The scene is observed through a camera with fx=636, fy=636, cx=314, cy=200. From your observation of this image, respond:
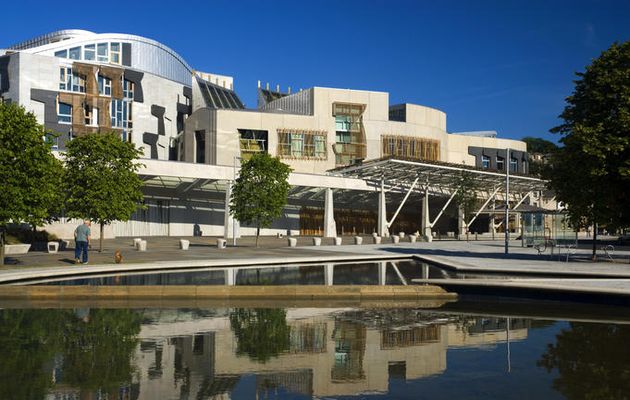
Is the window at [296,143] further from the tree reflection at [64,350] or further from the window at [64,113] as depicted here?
the tree reflection at [64,350]

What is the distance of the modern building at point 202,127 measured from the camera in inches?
2408

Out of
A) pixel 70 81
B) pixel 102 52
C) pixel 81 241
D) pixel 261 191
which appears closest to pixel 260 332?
pixel 81 241

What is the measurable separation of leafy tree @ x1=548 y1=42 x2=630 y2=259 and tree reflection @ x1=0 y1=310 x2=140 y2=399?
63.3 feet

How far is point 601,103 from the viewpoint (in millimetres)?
26906

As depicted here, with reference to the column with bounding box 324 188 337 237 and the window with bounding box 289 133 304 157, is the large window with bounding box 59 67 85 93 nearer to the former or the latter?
the window with bounding box 289 133 304 157

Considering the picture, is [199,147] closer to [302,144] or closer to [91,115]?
[302,144]

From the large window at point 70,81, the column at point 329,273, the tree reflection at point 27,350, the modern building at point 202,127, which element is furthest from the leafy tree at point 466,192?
the tree reflection at point 27,350

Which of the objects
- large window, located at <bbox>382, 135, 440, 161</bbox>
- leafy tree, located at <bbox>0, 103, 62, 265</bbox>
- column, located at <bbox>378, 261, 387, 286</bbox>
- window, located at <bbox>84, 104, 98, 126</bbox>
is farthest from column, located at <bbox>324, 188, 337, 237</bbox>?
leafy tree, located at <bbox>0, 103, 62, 265</bbox>

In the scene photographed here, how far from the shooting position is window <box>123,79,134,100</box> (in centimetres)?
7019

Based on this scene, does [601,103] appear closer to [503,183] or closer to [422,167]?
[422,167]

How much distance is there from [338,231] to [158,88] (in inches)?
1051

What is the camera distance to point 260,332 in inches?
487

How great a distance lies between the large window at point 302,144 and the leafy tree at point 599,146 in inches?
1720

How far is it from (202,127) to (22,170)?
149 ft
